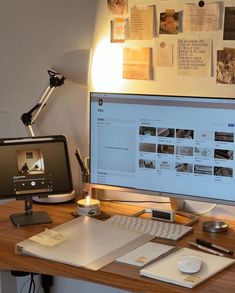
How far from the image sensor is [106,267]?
172 centimetres

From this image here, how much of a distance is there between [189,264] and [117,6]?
3.45 ft

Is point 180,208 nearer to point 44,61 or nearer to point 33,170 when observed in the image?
point 33,170

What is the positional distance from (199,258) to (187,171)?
409 millimetres

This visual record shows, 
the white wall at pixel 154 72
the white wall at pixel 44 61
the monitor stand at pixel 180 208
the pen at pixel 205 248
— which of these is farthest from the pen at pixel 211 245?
the white wall at pixel 44 61

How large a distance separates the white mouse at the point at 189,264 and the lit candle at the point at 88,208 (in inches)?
20.8

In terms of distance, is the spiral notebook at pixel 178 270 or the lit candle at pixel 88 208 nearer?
the spiral notebook at pixel 178 270

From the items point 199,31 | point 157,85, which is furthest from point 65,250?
point 199,31

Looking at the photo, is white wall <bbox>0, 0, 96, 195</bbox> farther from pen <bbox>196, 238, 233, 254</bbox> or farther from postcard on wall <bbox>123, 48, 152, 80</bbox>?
pen <bbox>196, 238, 233, 254</bbox>

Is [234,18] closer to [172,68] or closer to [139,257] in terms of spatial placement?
[172,68]

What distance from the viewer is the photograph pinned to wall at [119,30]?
228 cm

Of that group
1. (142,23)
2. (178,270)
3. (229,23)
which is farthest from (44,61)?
(178,270)

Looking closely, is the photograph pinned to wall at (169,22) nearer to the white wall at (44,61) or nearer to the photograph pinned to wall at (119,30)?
the photograph pinned to wall at (119,30)

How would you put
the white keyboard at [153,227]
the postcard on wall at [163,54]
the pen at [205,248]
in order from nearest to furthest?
the pen at [205,248], the white keyboard at [153,227], the postcard on wall at [163,54]

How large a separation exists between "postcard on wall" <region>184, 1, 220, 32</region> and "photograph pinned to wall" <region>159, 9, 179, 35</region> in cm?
3
